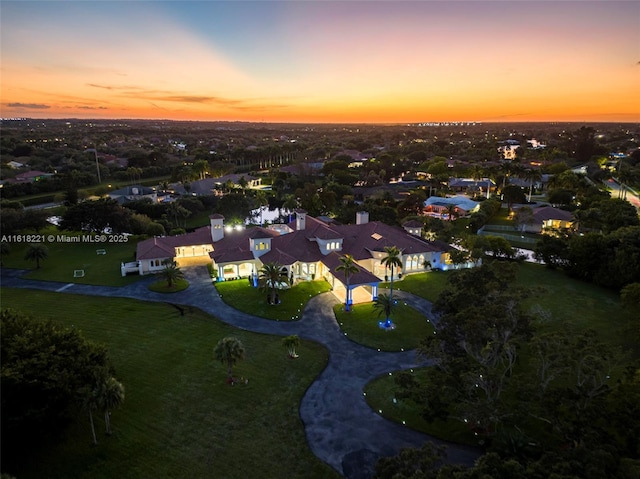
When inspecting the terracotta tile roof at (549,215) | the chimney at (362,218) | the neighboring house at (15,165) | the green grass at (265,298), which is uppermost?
the neighboring house at (15,165)

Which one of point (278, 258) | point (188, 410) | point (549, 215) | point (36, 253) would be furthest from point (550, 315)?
point (36, 253)

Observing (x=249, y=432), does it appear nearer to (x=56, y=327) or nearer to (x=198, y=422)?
(x=198, y=422)

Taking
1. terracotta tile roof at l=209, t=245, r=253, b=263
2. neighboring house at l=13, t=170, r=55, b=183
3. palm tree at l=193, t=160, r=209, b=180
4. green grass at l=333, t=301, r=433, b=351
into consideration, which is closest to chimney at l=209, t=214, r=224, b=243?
terracotta tile roof at l=209, t=245, r=253, b=263

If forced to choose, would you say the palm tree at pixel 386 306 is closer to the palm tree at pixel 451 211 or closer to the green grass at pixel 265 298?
the green grass at pixel 265 298

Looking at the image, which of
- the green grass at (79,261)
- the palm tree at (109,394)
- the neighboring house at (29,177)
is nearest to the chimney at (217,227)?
the green grass at (79,261)

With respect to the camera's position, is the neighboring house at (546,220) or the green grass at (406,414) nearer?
the green grass at (406,414)

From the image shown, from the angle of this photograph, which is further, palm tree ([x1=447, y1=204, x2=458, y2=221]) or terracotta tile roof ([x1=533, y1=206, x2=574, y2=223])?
palm tree ([x1=447, y1=204, x2=458, y2=221])

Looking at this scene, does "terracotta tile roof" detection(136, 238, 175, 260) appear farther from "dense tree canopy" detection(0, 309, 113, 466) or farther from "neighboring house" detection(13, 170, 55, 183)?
"neighboring house" detection(13, 170, 55, 183)

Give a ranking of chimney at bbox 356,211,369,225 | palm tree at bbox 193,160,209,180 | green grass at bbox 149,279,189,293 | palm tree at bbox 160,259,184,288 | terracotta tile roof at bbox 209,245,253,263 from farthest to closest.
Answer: palm tree at bbox 193,160,209,180
chimney at bbox 356,211,369,225
terracotta tile roof at bbox 209,245,253,263
green grass at bbox 149,279,189,293
palm tree at bbox 160,259,184,288
